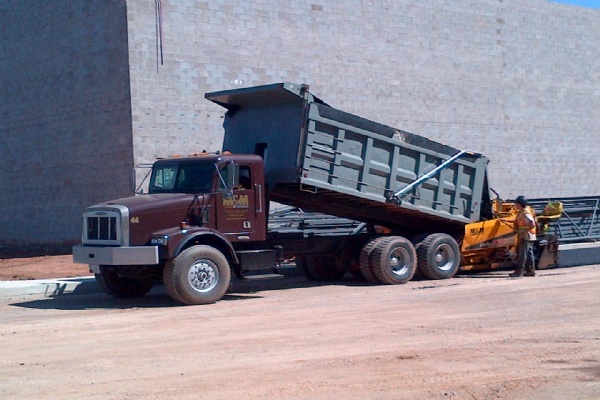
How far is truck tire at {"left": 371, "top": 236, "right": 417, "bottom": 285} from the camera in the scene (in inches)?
637

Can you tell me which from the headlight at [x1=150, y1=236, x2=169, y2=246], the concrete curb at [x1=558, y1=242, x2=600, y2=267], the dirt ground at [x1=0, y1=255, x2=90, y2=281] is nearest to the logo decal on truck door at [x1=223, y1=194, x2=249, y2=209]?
the headlight at [x1=150, y1=236, x2=169, y2=246]

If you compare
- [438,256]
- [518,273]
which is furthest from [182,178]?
[518,273]

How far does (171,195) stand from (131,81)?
8.96 m

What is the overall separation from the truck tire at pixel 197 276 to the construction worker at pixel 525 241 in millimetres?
6610

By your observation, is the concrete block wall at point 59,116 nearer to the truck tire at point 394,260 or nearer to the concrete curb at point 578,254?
the truck tire at point 394,260

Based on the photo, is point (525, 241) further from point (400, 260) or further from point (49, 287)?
point (49, 287)

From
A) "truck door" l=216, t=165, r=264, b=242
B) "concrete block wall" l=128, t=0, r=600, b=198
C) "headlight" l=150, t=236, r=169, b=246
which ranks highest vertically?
"concrete block wall" l=128, t=0, r=600, b=198

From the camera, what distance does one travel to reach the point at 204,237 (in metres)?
14.1

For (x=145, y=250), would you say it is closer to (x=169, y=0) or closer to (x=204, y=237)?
(x=204, y=237)

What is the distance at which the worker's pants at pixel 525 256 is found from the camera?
56.9 ft

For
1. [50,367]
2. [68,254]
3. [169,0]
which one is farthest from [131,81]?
[50,367]

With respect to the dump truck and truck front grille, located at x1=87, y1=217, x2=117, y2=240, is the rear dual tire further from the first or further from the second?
truck front grille, located at x1=87, y1=217, x2=117, y2=240

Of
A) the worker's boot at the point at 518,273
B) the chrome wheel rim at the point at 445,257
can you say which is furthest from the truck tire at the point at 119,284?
the worker's boot at the point at 518,273

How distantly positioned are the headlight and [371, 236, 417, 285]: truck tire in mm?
4525
